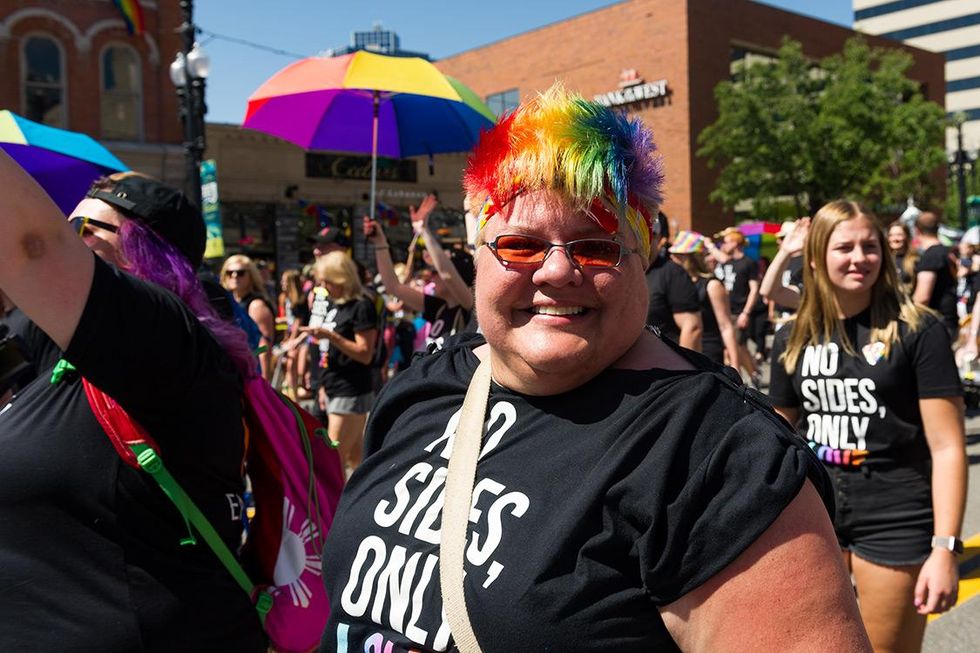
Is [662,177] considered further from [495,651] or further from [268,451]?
[268,451]

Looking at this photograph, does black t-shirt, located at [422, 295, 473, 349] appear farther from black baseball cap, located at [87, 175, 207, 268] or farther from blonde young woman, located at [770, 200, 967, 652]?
black baseball cap, located at [87, 175, 207, 268]

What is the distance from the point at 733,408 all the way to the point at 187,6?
13.9m

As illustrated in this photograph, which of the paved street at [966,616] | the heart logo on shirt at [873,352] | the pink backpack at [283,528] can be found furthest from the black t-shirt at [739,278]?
the pink backpack at [283,528]

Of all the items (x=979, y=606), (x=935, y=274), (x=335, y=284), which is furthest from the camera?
(x=935, y=274)

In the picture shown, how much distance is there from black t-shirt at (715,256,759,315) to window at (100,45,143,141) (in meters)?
16.7

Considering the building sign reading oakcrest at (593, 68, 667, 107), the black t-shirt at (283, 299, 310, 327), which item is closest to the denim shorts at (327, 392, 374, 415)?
the black t-shirt at (283, 299, 310, 327)

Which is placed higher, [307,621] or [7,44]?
[7,44]

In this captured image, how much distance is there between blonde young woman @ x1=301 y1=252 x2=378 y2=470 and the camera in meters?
7.07

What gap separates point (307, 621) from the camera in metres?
2.35

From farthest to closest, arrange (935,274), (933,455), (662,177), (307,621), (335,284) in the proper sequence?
1. (935,274)
2. (335,284)
3. (933,455)
4. (307,621)
5. (662,177)

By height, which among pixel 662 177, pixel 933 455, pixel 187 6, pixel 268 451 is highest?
pixel 187 6

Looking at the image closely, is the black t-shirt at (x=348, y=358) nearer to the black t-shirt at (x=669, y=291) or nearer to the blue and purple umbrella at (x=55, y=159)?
the black t-shirt at (x=669, y=291)

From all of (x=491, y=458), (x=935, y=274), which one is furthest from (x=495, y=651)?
(x=935, y=274)

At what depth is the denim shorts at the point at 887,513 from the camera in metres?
3.00
